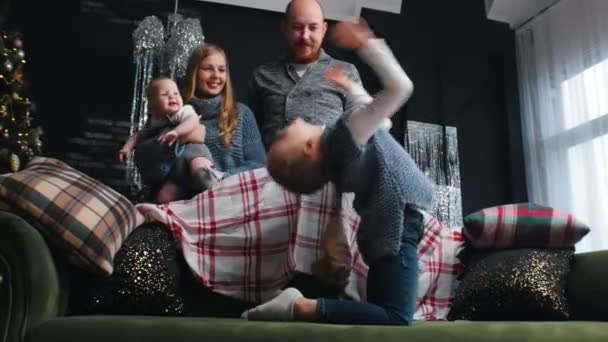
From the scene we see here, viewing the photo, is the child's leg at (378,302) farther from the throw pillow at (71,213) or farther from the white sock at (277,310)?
the throw pillow at (71,213)

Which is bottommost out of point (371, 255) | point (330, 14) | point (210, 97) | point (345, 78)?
point (371, 255)

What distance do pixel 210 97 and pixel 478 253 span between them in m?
1.29

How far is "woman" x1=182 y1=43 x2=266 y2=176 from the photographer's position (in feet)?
7.74

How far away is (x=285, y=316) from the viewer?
4.44ft

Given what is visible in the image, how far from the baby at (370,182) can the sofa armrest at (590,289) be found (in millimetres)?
409

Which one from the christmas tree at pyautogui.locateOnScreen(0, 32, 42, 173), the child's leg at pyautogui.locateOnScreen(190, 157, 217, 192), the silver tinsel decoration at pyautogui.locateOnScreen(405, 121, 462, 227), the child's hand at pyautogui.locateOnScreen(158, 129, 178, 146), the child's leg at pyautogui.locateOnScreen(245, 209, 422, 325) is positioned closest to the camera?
the child's leg at pyautogui.locateOnScreen(245, 209, 422, 325)

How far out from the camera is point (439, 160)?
4.25 m

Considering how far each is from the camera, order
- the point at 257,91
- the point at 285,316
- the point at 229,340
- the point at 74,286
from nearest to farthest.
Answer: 1. the point at 229,340
2. the point at 285,316
3. the point at 74,286
4. the point at 257,91

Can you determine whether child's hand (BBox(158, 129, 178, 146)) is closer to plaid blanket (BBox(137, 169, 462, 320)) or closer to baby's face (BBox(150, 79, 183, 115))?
baby's face (BBox(150, 79, 183, 115))

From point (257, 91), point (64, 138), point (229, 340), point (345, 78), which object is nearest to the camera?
point (229, 340)

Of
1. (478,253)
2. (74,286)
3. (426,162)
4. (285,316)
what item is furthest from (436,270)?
(426,162)

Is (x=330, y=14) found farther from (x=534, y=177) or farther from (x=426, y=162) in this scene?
(x=534, y=177)

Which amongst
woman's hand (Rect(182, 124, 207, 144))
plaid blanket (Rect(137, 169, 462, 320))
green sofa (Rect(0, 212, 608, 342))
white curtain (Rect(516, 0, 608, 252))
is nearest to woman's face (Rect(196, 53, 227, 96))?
woman's hand (Rect(182, 124, 207, 144))

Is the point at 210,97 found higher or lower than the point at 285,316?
higher
